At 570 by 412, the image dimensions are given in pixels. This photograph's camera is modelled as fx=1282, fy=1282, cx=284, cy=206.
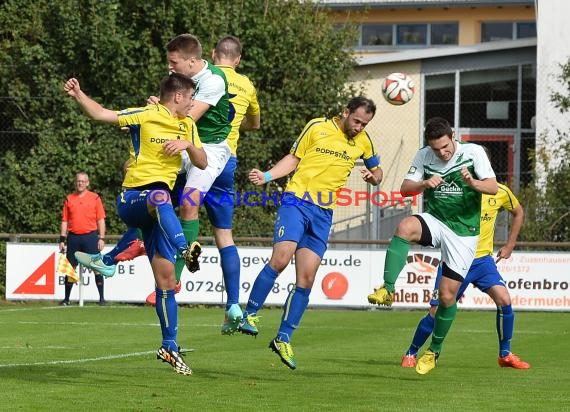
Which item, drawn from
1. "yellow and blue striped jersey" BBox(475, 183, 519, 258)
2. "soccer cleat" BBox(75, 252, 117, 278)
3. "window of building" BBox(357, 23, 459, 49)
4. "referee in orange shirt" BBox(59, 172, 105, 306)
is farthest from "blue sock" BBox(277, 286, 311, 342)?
"window of building" BBox(357, 23, 459, 49)

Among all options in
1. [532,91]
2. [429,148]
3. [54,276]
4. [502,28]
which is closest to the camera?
[429,148]

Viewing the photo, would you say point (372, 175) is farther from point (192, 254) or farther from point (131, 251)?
→ point (192, 254)

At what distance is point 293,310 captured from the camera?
11.3 m

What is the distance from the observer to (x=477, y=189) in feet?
35.1

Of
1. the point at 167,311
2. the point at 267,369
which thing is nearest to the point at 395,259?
the point at 267,369

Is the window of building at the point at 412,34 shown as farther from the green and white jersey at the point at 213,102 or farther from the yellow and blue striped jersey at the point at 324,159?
the green and white jersey at the point at 213,102

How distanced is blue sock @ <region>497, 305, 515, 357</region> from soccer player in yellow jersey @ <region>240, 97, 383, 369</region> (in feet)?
6.83

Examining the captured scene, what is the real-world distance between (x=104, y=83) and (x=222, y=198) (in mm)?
13913

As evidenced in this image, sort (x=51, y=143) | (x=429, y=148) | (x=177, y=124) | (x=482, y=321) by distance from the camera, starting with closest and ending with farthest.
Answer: (x=177, y=124) < (x=429, y=148) < (x=482, y=321) < (x=51, y=143)

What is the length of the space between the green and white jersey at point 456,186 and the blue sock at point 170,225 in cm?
224

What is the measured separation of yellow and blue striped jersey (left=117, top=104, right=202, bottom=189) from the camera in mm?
10180

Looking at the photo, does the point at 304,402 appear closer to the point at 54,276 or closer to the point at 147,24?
the point at 54,276

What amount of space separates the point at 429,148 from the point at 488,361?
2.98 m

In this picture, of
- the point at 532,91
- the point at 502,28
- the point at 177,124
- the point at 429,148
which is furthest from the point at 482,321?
the point at 502,28
